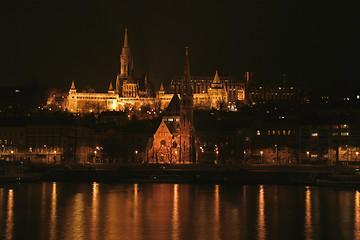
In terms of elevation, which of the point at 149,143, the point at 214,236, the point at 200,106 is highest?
the point at 200,106

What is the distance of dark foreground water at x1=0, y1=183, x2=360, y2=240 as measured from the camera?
41.5m

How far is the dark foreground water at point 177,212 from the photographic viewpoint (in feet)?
136

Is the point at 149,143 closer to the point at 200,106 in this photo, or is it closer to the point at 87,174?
the point at 87,174

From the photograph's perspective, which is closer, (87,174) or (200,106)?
(87,174)

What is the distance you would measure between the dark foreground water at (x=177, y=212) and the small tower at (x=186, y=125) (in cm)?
2958

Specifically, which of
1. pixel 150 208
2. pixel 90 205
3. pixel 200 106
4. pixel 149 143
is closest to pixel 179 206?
pixel 150 208

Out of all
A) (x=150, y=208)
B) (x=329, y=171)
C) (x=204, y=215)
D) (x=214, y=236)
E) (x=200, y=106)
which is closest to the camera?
(x=214, y=236)

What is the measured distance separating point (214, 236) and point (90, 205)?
16.1 m

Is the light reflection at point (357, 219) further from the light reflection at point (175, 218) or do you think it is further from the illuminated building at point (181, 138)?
the illuminated building at point (181, 138)

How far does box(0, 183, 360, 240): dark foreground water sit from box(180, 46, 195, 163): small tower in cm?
2958

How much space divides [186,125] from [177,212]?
5248 centimetres

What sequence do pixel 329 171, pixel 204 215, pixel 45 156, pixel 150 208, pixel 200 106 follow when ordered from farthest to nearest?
1. pixel 200 106
2. pixel 45 156
3. pixel 329 171
4. pixel 150 208
5. pixel 204 215

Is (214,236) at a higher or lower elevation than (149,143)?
lower

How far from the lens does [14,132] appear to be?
106188 millimetres
